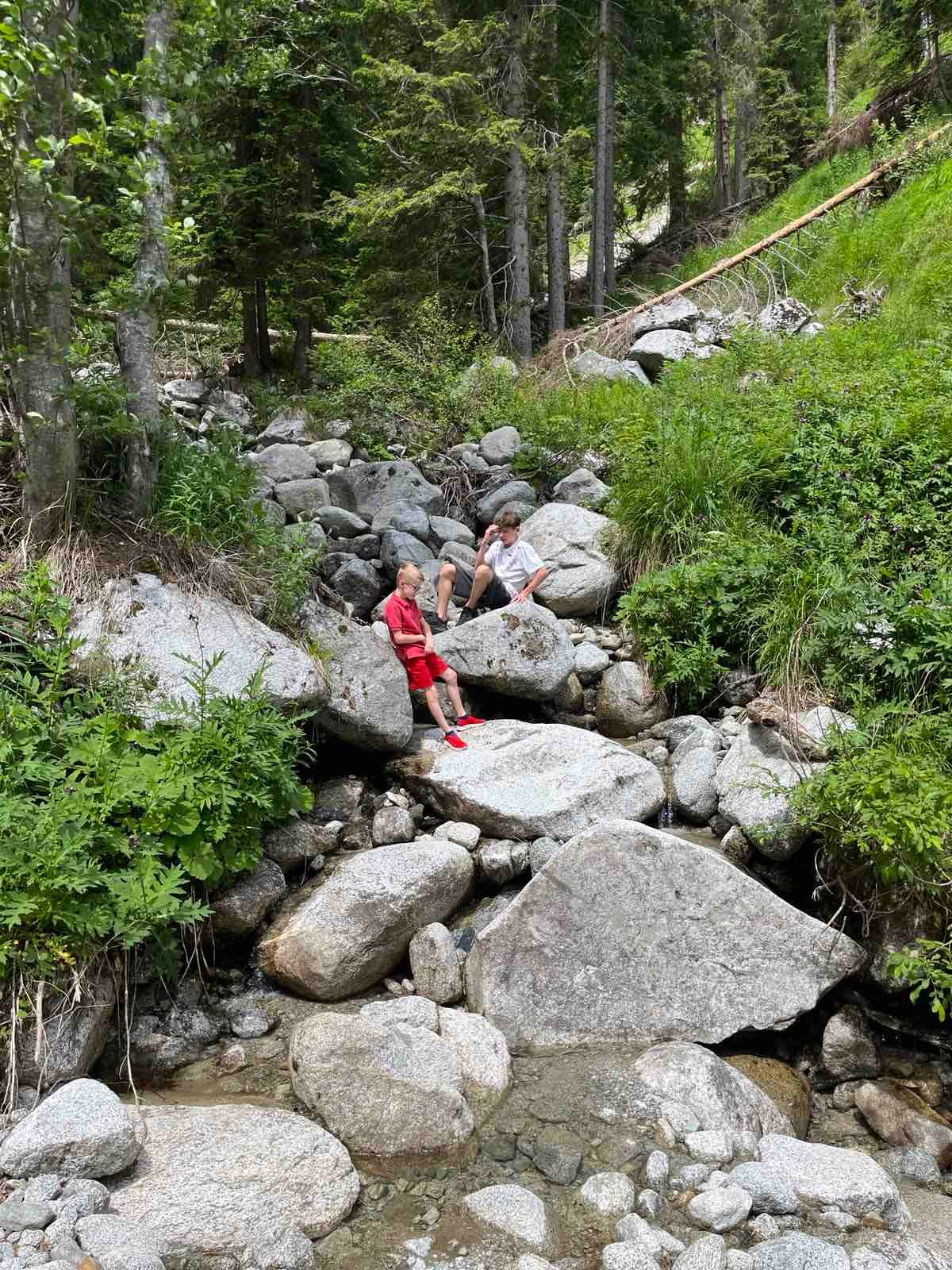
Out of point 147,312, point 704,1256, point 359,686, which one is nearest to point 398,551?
point 359,686

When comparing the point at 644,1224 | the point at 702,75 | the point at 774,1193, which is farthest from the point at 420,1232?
the point at 702,75

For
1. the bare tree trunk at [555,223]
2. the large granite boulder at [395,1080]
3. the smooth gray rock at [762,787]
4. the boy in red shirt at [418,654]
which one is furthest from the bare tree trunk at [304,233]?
the large granite boulder at [395,1080]

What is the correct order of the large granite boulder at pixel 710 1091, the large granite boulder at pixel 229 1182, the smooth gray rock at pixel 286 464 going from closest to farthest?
the large granite boulder at pixel 229 1182
the large granite boulder at pixel 710 1091
the smooth gray rock at pixel 286 464

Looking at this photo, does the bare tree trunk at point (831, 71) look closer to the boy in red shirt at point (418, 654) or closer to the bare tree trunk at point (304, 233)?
the bare tree trunk at point (304, 233)

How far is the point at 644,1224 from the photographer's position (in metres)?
3.84

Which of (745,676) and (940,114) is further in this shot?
(940,114)

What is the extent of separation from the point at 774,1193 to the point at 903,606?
12.3 feet

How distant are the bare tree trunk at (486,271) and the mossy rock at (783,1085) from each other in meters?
13.5

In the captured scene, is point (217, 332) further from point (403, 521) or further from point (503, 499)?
point (403, 521)

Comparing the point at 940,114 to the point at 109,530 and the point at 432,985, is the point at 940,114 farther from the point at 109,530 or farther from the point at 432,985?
the point at 432,985

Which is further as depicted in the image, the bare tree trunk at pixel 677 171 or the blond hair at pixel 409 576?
the bare tree trunk at pixel 677 171

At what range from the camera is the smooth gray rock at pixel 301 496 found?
32.4ft

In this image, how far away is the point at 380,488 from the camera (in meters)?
10.4

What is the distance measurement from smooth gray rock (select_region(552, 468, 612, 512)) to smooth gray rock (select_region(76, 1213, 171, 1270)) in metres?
7.61
